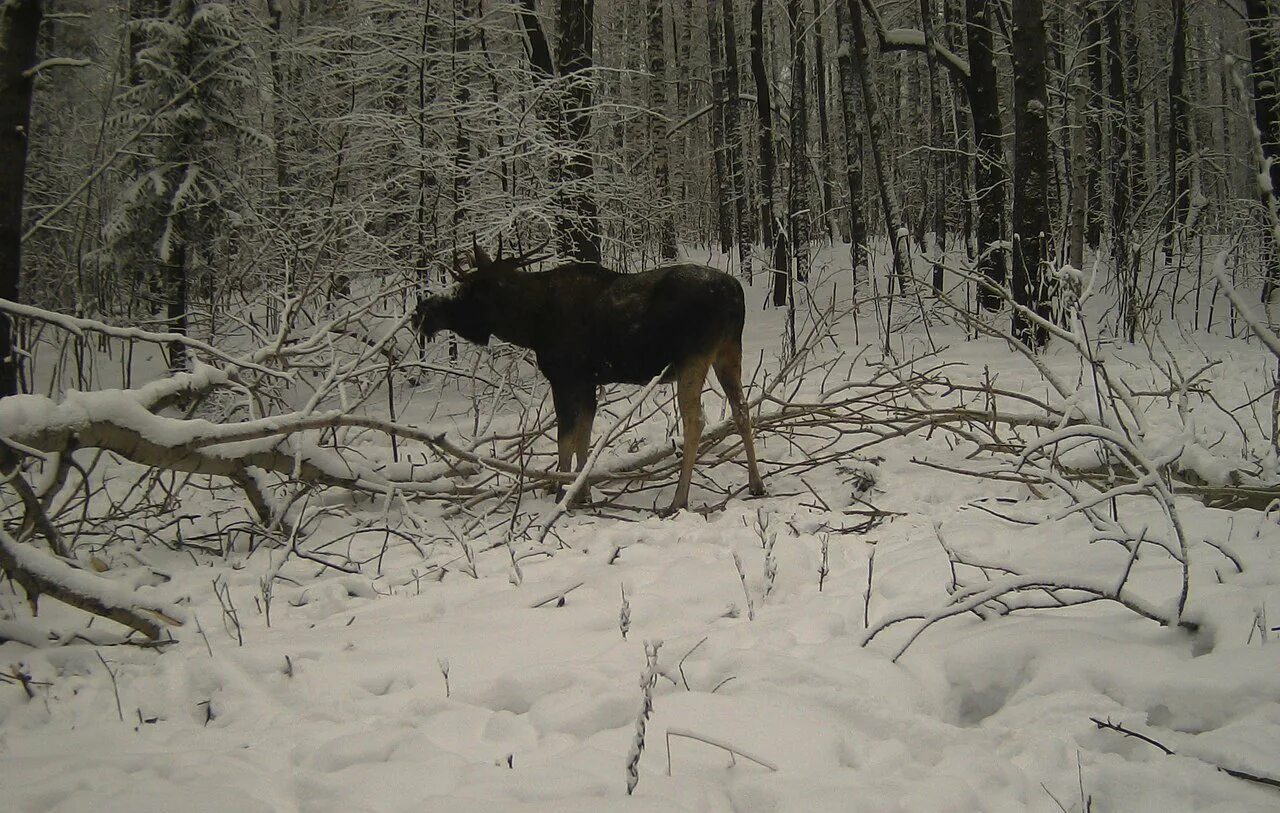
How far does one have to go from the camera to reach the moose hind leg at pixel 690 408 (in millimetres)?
5732

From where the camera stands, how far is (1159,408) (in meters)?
6.65

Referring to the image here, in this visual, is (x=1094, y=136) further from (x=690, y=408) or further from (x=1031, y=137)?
(x=690, y=408)

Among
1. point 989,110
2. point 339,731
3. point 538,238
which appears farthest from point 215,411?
point 989,110

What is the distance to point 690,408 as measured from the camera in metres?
5.80

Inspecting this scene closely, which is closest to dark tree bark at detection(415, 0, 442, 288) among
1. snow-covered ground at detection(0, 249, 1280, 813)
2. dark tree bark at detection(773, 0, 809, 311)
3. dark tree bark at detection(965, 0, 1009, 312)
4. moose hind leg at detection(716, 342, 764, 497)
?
moose hind leg at detection(716, 342, 764, 497)

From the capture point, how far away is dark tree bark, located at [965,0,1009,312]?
39.2 feet

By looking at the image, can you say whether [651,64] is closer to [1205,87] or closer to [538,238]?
[538,238]

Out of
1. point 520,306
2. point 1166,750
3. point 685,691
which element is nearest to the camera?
point 1166,750

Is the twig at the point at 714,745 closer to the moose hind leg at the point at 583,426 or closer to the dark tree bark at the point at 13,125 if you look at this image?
the moose hind leg at the point at 583,426

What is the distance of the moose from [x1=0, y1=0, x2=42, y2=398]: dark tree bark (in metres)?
3.82

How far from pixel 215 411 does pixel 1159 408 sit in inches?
434

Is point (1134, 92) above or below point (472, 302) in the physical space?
above

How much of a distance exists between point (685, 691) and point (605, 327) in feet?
12.4

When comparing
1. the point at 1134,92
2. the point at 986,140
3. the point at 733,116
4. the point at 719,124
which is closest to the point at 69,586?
the point at 986,140
